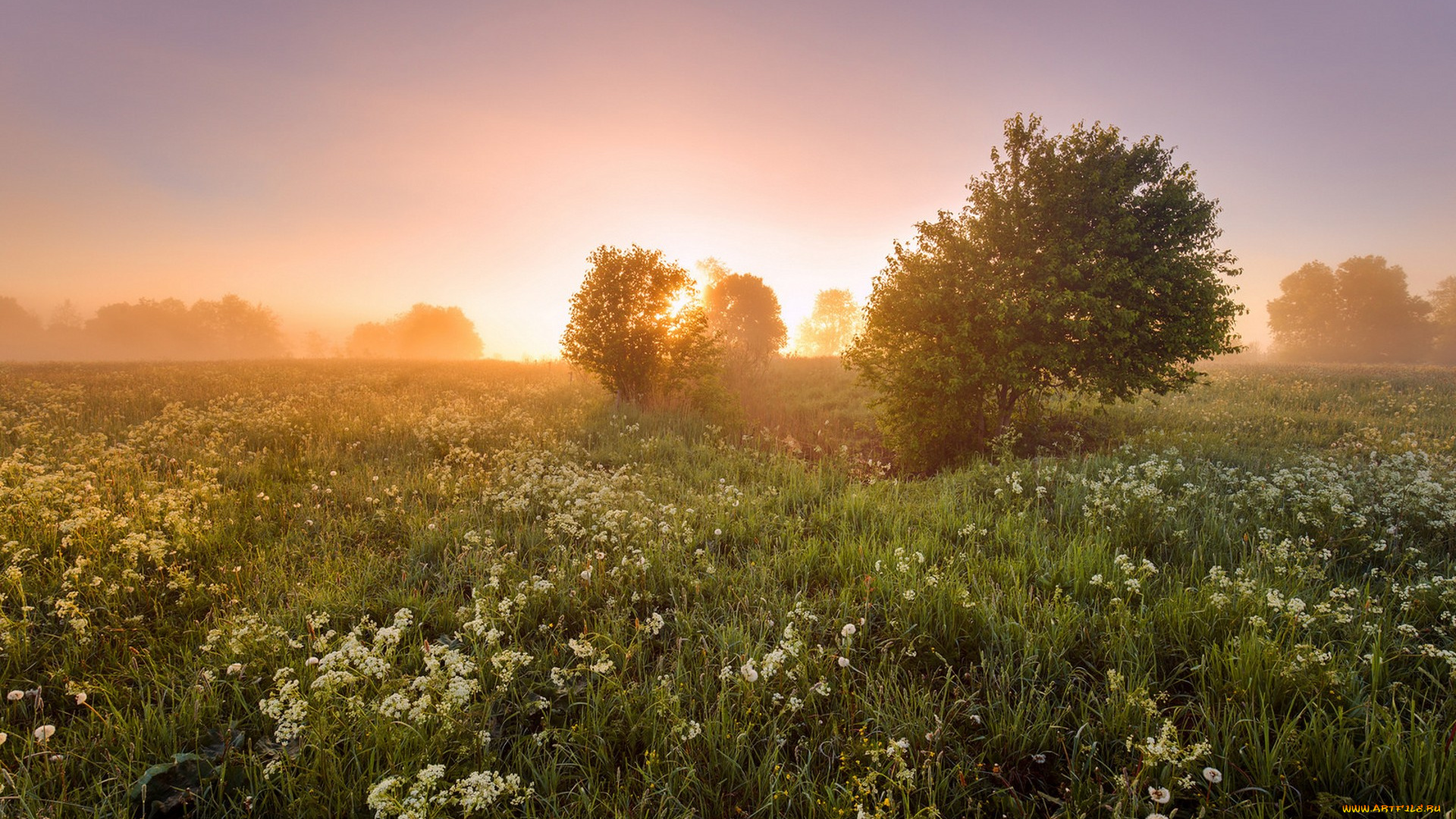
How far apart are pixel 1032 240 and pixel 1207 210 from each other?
282 cm

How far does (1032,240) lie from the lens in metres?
9.56

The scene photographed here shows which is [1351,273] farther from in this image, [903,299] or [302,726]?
[302,726]

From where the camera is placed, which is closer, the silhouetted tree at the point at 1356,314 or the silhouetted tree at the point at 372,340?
the silhouetted tree at the point at 1356,314

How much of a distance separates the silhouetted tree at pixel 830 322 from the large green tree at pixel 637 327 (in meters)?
54.3

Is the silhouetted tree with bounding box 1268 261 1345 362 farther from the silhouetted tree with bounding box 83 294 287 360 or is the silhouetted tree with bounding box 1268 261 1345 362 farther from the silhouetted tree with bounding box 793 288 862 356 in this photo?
the silhouetted tree with bounding box 83 294 287 360

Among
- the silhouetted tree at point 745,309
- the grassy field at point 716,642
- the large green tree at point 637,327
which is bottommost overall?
the grassy field at point 716,642

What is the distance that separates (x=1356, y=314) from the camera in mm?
50062

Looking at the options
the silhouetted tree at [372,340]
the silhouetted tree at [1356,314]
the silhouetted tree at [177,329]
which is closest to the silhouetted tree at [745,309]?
the silhouetted tree at [1356,314]

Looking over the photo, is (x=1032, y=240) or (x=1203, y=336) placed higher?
(x=1032, y=240)

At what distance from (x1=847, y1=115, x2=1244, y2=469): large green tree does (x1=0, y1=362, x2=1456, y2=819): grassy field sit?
2465 millimetres

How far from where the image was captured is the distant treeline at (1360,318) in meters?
48.8

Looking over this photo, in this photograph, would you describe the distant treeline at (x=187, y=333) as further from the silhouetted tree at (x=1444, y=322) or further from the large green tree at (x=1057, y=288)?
the silhouetted tree at (x=1444, y=322)

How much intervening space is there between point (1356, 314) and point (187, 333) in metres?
156

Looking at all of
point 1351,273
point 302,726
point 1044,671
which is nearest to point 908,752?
point 1044,671
